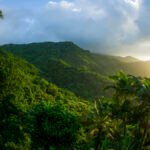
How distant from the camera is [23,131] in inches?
2864

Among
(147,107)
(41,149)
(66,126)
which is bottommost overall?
(41,149)

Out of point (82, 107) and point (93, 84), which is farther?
point (93, 84)

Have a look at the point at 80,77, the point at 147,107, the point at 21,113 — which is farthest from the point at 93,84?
the point at 147,107

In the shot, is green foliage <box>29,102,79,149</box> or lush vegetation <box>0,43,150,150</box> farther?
green foliage <box>29,102,79,149</box>

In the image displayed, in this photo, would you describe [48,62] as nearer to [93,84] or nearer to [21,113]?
[93,84]

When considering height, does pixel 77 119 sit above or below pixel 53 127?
above

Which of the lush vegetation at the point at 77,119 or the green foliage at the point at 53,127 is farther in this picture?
the green foliage at the point at 53,127

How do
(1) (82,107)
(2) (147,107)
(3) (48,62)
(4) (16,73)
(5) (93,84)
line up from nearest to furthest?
(2) (147,107) → (4) (16,73) → (1) (82,107) → (5) (93,84) → (3) (48,62)

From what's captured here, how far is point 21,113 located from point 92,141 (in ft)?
80.6

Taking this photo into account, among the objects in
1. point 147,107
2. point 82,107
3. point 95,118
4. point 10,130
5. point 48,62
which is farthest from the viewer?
point 48,62

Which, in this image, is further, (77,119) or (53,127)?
(77,119)

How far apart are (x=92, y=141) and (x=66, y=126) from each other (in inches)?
180

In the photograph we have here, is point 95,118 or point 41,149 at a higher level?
point 95,118

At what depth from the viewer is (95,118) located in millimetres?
56938
